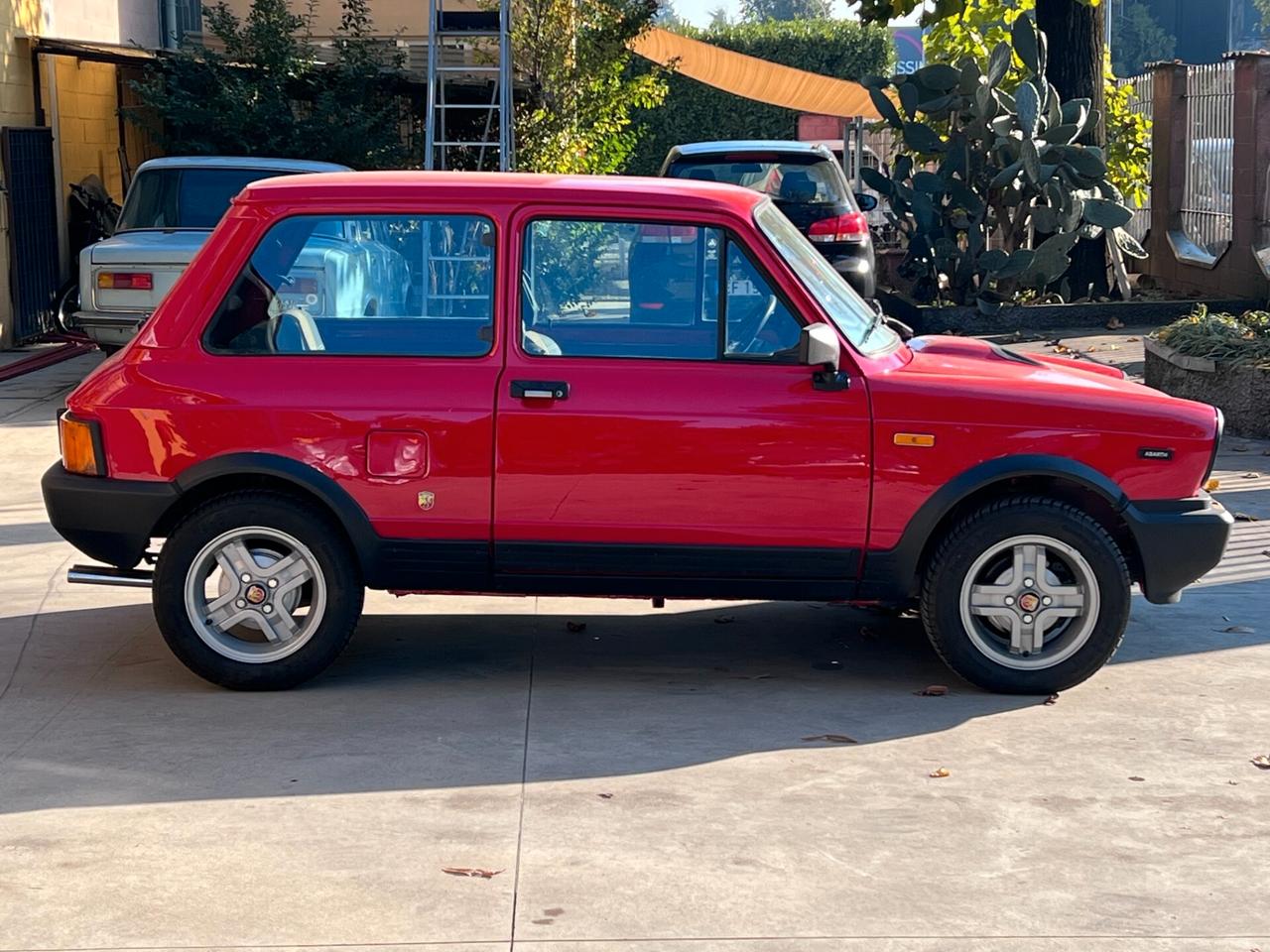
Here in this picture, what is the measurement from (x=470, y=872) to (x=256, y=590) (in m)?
1.88

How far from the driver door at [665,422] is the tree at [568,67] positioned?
1346cm

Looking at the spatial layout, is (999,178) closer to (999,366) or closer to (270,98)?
(270,98)

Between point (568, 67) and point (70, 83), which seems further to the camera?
point (568, 67)

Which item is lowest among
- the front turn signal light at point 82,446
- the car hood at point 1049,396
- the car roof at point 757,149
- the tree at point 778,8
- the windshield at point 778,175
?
the front turn signal light at point 82,446

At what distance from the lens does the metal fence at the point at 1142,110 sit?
20.0 meters

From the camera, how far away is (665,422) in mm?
5949

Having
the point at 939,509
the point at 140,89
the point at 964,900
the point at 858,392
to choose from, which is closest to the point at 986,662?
the point at 939,509

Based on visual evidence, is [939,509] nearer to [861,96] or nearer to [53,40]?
[53,40]

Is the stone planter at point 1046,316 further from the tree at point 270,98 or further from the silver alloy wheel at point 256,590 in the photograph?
the silver alloy wheel at point 256,590

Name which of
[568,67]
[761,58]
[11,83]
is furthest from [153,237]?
[761,58]

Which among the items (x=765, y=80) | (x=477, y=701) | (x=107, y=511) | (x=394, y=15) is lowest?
(x=477, y=701)

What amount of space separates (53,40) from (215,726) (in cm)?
1306

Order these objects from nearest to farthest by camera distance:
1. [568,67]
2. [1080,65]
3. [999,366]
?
1. [999,366]
2. [1080,65]
3. [568,67]

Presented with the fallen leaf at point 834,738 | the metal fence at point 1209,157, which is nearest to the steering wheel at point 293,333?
the fallen leaf at point 834,738
